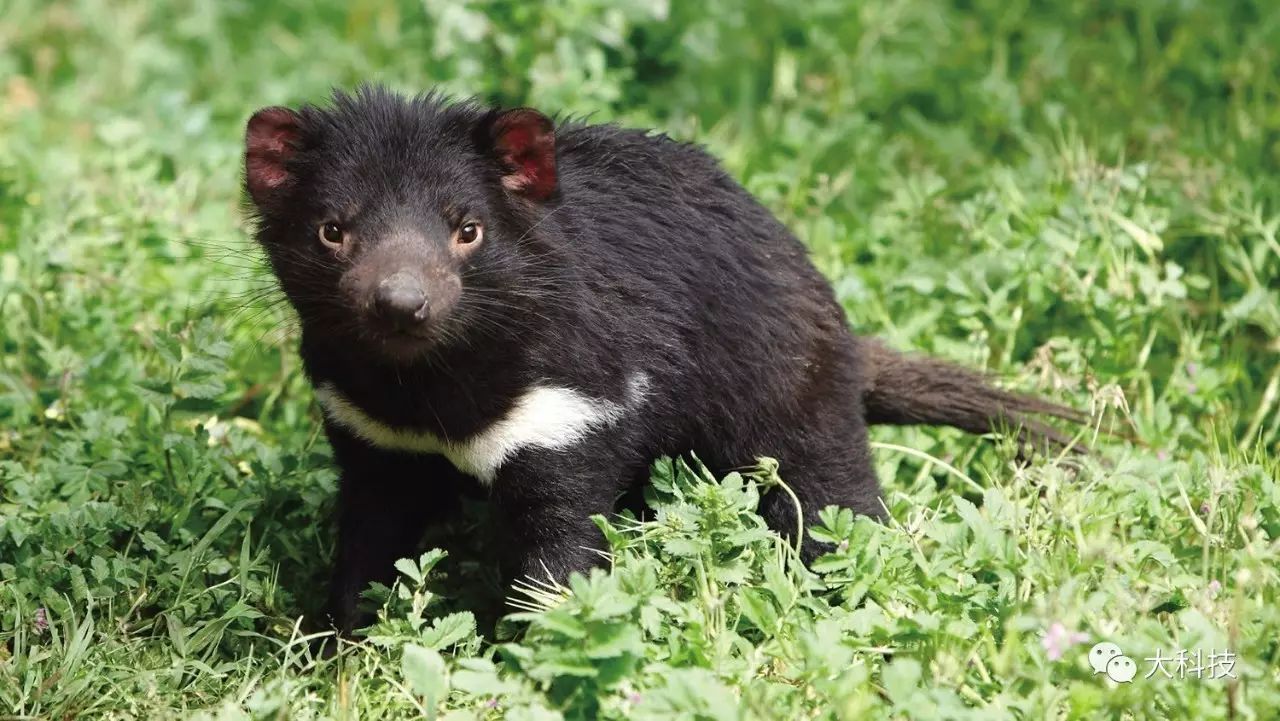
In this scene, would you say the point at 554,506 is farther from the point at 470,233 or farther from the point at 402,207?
the point at 402,207

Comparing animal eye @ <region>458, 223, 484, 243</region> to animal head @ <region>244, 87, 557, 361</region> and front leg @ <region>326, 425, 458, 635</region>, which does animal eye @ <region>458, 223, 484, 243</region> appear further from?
front leg @ <region>326, 425, 458, 635</region>

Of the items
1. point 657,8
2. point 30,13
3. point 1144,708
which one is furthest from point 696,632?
point 30,13

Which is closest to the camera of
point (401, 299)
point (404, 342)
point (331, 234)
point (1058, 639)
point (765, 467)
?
point (1058, 639)

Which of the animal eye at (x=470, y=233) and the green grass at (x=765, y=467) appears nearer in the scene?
the green grass at (x=765, y=467)

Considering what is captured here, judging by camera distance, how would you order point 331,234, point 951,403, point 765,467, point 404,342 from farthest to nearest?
point 951,403 → point 765,467 → point 331,234 → point 404,342

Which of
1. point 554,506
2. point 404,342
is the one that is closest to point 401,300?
point 404,342

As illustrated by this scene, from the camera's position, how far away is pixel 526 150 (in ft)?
12.0

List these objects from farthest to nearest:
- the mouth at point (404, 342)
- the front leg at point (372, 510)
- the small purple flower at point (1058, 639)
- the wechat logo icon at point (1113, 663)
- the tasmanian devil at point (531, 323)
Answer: the front leg at point (372, 510), the tasmanian devil at point (531, 323), the mouth at point (404, 342), the wechat logo icon at point (1113, 663), the small purple flower at point (1058, 639)

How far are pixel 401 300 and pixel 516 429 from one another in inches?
20.1

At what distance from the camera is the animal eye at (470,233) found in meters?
3.61

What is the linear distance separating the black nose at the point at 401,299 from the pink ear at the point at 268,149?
575 mm

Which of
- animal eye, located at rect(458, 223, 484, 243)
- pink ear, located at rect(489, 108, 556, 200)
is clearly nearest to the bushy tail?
pink ear, located at rect(489, 108, 556, 200)

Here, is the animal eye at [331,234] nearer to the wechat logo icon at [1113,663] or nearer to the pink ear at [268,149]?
the pink ear at [268,149]

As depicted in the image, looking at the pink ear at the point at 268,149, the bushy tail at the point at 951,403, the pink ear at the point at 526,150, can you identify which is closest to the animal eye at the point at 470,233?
the pink ear at the point at 526,150
